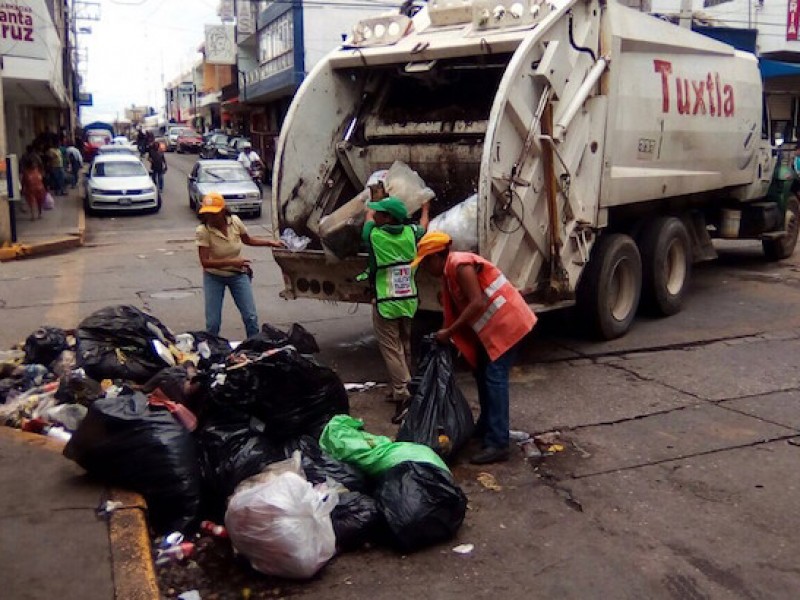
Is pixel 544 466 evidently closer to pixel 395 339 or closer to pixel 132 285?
pixel 395 339

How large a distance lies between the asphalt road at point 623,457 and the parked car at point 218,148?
2434 centimetres

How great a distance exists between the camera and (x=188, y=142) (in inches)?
1946

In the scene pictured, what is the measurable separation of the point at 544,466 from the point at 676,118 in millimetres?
4175

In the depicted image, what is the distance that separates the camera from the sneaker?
4.59m

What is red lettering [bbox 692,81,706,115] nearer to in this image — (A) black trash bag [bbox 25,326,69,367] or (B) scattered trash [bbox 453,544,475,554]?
(B) scattered trash [bbox 453,544,475,554]

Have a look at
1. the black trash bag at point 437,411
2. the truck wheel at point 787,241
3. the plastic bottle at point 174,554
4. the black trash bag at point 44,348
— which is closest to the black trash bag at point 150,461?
the plastic bottle at point 174,554

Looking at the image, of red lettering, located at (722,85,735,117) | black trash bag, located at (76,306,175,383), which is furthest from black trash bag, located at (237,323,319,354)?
red lettering, located at (722,85,735,117)

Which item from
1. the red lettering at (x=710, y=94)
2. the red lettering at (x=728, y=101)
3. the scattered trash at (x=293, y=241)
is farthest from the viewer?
the red lettering at (x=728, y=101)

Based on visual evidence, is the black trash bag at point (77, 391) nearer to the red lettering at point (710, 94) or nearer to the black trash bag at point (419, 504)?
the black trash bag at point (419, 504)

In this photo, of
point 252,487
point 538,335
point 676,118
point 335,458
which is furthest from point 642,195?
point 252,487

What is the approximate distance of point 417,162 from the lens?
21.6 ft

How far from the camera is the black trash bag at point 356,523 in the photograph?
11.8ft

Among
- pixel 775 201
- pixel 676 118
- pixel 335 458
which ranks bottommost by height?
pixel 335 458

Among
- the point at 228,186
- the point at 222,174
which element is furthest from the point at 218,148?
the point at 228,186
